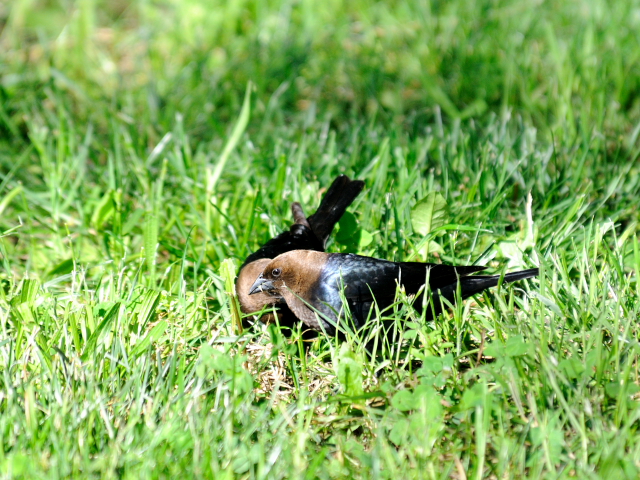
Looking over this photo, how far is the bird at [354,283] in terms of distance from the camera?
297 centimetres

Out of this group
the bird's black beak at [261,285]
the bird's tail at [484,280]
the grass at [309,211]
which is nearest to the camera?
the grass at [309,211]

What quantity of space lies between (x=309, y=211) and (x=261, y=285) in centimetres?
77

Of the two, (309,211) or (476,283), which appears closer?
(476,283)

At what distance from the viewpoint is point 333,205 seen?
3426 millimetres

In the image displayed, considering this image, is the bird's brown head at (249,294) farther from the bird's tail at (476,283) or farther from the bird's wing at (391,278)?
the bird's tail at (476,283)

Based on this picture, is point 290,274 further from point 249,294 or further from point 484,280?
point 484,280

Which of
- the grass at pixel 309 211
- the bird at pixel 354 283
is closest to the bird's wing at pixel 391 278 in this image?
the bird at pixel 354 283

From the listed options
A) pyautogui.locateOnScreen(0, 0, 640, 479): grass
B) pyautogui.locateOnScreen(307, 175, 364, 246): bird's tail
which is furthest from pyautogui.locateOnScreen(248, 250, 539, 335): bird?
pyautogui.locateOnScreen(307, 175, 364, 246): bird's tail

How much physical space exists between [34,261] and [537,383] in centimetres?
268

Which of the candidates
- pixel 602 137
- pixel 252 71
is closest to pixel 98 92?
pixel 252 71

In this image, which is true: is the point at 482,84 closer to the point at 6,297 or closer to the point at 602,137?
the point at 602,137

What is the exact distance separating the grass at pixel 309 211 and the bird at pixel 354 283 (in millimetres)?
108

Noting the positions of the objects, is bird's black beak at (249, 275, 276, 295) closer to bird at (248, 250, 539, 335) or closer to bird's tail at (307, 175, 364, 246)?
bird at (248, 250, 539, 335)

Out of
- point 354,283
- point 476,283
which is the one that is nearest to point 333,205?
point 354,283
